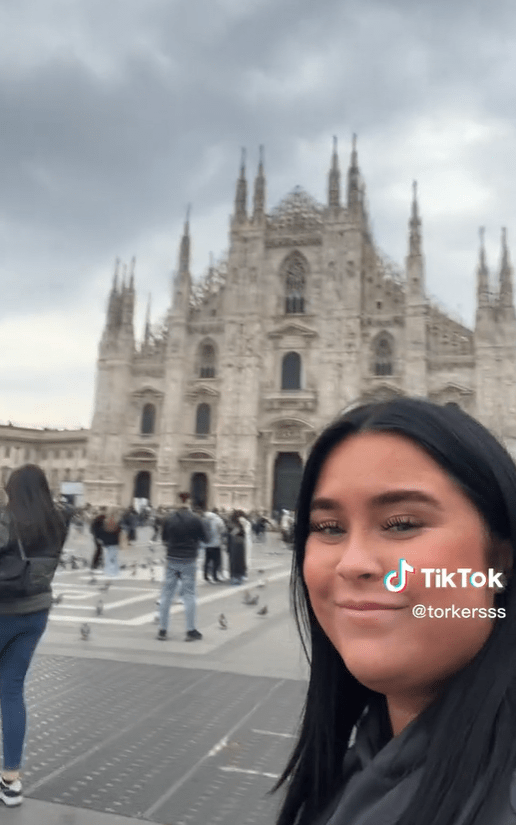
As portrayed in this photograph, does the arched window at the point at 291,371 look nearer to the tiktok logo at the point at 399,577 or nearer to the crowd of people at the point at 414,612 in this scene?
the crowd of people at the point at 414,612

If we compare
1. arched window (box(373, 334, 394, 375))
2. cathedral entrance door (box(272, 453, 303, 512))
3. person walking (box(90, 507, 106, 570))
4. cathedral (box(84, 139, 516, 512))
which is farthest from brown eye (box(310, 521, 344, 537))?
arched window (box(373, 334, 394, 375))

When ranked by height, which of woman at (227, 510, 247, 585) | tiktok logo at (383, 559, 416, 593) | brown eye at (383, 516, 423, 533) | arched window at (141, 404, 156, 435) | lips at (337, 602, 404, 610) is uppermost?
arched window at (141, 404, 156, 435)

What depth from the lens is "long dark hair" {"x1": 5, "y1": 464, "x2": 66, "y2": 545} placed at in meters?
3.24

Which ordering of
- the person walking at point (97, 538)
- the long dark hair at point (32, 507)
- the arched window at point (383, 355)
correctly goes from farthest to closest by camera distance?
the arched window at point (383, 355), the person walking at point (97, 538), the long dark hair at point (32, 507)

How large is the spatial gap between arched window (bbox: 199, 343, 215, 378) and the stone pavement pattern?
1093 inches

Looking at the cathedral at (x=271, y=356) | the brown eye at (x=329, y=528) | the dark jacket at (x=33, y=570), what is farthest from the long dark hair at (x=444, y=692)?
the cathedral at (x=271, y=356)

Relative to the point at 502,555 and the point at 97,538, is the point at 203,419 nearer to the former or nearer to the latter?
the point at 97,538

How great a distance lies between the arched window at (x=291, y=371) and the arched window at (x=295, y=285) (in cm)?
259

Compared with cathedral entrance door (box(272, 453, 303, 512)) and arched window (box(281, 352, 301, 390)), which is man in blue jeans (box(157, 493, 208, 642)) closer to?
cathedral entrance door (box(272, 453, 303, 512))

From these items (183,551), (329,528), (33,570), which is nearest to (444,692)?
(329,528)

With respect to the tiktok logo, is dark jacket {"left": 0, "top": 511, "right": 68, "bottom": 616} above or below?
below

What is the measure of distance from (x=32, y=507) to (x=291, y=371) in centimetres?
3005

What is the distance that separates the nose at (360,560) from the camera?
92 centimetres

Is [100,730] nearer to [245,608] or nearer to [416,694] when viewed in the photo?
[416,694]
